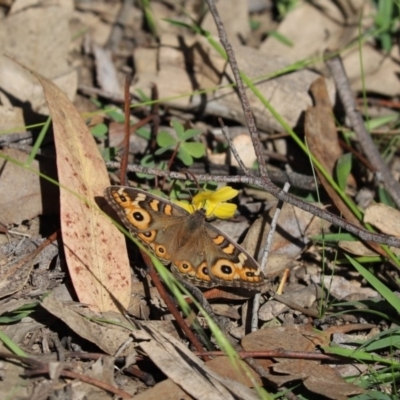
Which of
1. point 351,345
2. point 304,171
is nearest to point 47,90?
point 304,171

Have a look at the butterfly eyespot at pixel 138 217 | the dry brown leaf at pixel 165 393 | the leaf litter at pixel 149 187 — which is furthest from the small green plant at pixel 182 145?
the dry brown leaf at pixel 165 393

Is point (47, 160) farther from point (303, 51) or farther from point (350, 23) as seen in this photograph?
point (350, 23)

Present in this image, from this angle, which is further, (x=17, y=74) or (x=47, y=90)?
(x=17, y=74)

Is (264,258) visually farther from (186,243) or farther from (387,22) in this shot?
(387,22)

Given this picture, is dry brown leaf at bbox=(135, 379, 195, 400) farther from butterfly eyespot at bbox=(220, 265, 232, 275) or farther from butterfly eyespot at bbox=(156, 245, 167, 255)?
butterfly eyespot at bbox=(156, 245, 167, 255)

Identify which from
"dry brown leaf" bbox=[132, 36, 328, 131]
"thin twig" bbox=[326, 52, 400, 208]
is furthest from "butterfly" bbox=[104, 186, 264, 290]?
"thin twig" bbox=[326, 52, 400, 208]

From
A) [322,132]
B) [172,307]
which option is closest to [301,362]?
[172,307]
